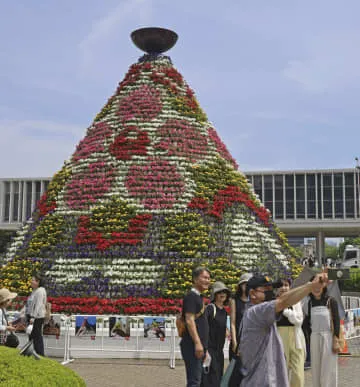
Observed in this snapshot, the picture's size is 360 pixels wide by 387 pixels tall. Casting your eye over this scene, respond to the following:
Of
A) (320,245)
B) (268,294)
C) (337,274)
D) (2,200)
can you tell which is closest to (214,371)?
(268,294)

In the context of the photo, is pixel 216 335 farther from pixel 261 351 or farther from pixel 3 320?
pixel 3 320

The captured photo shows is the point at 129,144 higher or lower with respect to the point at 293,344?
higher

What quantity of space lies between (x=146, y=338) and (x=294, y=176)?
54183 millimetres

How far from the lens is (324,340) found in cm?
724

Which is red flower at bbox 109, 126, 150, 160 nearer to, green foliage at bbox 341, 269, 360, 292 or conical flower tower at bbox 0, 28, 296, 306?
conical flower tower at bbox 0, 28, 296, 306

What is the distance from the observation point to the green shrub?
5.17 m

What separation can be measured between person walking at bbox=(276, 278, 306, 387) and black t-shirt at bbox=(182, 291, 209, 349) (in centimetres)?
157

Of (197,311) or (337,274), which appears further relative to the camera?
(197,311)

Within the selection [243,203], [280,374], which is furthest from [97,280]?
[280,374]

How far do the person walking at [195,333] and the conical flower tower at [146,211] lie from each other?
7569mm

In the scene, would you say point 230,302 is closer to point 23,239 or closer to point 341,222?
point 23,239

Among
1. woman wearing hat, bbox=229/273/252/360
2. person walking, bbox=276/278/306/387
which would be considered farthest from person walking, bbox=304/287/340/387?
woman wearing hat, bbox=229/273/252/360

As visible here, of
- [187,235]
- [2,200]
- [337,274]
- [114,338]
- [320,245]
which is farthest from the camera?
[2,200]

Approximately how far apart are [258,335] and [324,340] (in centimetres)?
271
